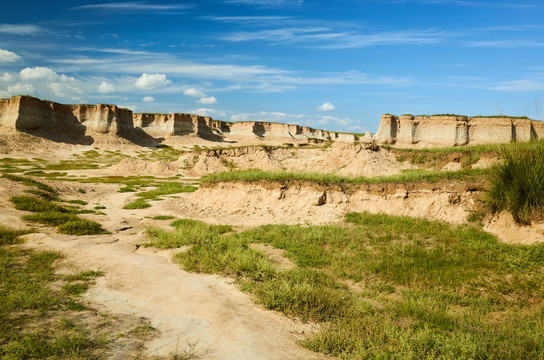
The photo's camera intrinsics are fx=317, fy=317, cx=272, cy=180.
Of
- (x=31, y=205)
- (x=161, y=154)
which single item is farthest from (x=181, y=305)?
(x=161, y=154)

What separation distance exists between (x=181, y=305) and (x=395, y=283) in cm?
532

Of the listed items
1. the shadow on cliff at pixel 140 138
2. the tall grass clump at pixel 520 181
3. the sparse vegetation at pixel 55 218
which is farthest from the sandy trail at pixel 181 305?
the shadow on cliff at pixel 140 138

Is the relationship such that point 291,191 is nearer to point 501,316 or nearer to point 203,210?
point 203,210

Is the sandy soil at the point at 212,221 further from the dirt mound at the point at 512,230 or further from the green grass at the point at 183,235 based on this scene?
the green grass at the point at 183,235

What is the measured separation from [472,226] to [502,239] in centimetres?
122

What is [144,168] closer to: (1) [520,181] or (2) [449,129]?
(1) [520,181]

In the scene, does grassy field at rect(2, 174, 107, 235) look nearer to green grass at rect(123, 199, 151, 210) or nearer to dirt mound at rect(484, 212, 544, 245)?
green grass at rect(123, 199, 151, 210)

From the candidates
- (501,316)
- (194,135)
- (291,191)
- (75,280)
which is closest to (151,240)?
(75,280)

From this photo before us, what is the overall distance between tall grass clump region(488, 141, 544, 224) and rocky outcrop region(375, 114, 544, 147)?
37.2 meters

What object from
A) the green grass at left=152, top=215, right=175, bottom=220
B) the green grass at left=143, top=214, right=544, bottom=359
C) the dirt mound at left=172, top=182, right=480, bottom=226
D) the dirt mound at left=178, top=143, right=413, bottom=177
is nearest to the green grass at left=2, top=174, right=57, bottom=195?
the dirt mound at left=172, top=182, right=480, bottom=226

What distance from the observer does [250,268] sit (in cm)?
862

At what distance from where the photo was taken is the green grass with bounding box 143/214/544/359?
5.26 m

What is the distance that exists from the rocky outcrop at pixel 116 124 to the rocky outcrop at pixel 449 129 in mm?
36038

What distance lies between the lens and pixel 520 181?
977 cm
